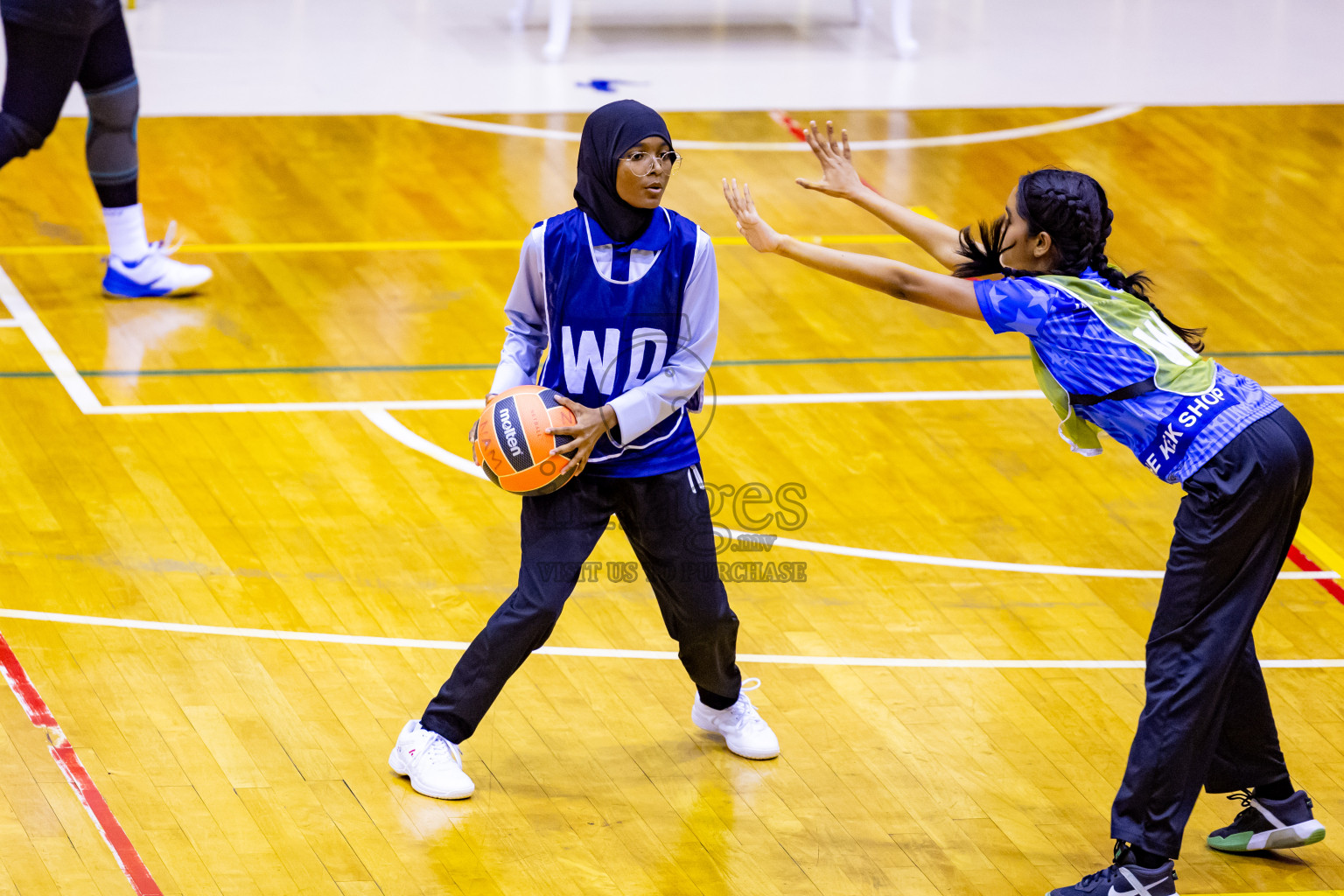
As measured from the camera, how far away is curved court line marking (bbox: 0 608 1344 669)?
16.0 ft

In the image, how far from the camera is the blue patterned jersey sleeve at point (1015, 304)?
369cm

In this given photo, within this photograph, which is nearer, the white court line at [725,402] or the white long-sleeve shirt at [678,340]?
the white long-sleeve shirt at [678,340]

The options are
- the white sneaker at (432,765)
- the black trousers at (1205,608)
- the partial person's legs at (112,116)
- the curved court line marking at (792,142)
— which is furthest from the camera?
the curved court line marking at (792,142)

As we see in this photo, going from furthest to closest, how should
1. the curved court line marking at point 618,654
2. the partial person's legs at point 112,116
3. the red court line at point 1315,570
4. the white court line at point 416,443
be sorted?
the partial person's legs at point 112,116 → the white court line at point 416,443 → the red court line at point 1315,570 → the curved court line marking at point 618,654

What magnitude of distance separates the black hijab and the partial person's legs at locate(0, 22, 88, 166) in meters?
3.44

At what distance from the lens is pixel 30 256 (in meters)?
7.38

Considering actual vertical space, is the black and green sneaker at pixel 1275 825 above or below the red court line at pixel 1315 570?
above

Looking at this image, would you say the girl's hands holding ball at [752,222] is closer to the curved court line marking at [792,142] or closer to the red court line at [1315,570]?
the red court line at [1315,570]

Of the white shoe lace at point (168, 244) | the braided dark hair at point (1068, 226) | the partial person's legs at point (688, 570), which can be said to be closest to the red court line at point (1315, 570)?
the braided dark hair at point (1068, 226)

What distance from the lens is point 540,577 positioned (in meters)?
4.08

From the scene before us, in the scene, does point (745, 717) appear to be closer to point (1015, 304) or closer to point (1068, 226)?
point (1015, 304)

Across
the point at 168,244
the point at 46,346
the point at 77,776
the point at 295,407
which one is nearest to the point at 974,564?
the point at 295,407

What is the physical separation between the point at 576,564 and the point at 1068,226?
129cm

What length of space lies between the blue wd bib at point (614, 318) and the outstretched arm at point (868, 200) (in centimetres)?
33
